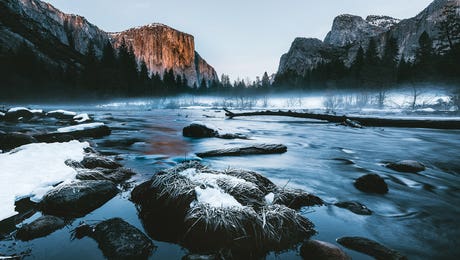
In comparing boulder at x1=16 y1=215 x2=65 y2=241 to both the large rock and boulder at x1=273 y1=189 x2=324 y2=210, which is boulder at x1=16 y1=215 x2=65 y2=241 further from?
boulder at x1=273 y1=189 x2=324 y2=210

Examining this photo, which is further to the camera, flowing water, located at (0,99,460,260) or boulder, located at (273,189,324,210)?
boulder, located at (273,189,324,210)

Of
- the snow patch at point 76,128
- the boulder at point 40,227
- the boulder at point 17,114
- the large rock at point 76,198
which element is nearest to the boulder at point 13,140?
the snow patch at point 76,128

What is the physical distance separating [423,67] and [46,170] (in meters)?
68.2

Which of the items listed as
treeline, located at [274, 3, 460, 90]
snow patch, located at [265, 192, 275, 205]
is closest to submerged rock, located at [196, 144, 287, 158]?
snow patch, located at [265, 192, 275, 205]

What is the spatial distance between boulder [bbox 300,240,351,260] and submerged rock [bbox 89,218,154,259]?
1755mm

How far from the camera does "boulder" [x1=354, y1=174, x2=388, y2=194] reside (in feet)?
17.2

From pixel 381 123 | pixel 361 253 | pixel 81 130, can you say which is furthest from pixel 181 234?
pixel 381 123

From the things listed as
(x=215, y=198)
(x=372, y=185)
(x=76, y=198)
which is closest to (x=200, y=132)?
(x=372, y=185)

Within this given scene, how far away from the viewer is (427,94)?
54.4 metres

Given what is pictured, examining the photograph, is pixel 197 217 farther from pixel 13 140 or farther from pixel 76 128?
pixel 76 128

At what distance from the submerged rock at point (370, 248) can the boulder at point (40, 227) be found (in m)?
3.67

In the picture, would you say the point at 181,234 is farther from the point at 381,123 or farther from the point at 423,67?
the point at 423,67

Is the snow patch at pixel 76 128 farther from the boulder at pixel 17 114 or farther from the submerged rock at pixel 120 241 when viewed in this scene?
the boulder at pixel 17 114

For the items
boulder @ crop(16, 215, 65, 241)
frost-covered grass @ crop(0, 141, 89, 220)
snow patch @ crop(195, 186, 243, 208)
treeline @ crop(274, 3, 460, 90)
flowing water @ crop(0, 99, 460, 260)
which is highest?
treeline @ crop(274, 3, 460, 90)
